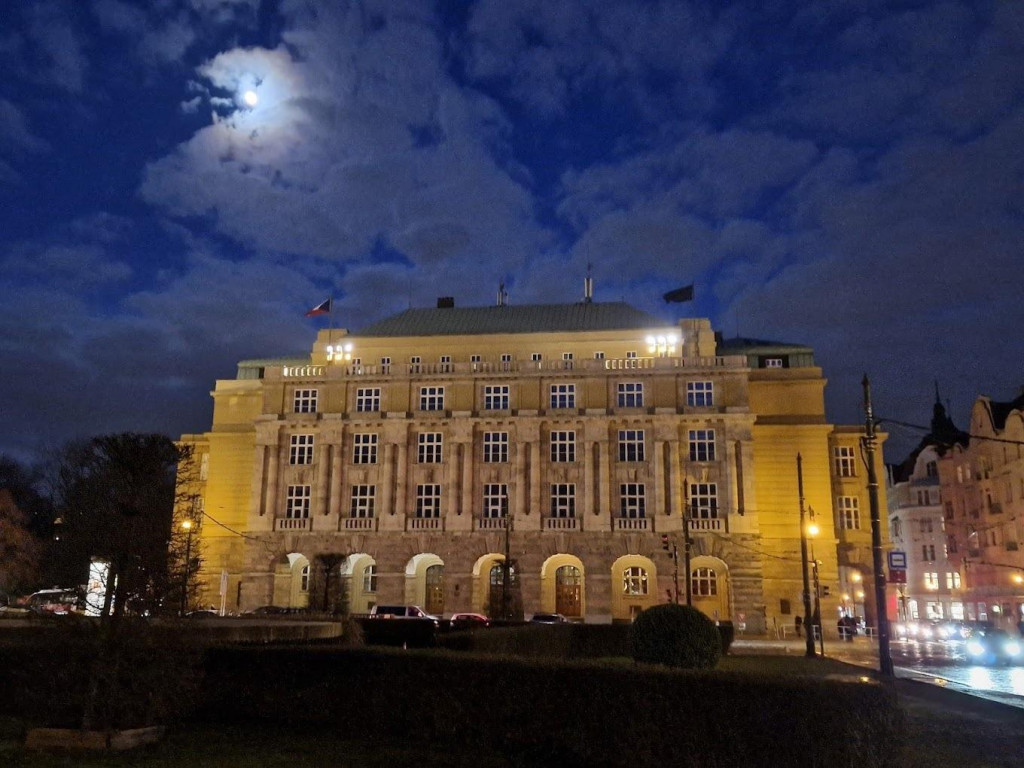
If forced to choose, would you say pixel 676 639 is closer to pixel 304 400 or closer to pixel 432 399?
pixel 432 399

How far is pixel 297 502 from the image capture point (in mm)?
66938

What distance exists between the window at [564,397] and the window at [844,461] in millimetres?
21099

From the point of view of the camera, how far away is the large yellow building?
205 feet

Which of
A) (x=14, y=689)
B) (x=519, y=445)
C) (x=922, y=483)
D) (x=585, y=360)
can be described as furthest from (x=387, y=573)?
(x=922, y=483)

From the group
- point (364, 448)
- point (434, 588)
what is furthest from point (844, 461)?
point (364, 448)

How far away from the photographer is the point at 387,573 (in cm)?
6341

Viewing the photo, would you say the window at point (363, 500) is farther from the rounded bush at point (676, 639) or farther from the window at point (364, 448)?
the rounded bush at point (676, 639)

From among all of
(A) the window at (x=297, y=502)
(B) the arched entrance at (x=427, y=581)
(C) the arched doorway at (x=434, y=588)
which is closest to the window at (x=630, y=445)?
(B) the arched entrance at (x=427, y=581)

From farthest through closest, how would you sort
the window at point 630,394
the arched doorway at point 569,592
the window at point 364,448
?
the window at point 364,448 < the window at point 630,394 < the arched doorway at point 569,592

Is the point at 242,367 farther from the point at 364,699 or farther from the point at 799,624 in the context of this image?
the point at 364,699

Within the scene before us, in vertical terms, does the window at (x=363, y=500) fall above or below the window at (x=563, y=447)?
below

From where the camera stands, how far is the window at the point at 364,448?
66.8 m

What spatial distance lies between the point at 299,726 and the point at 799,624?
5147cm

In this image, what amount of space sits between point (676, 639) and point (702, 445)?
4344cm
